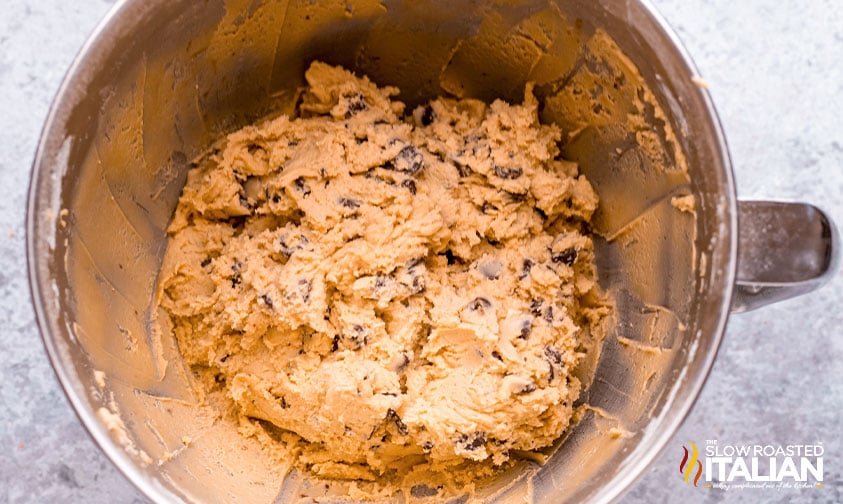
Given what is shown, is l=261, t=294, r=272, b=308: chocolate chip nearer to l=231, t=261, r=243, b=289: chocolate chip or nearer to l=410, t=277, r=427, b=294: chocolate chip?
l=231, t=261, r=243, b=289: chocolate chip

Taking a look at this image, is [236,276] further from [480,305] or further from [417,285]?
[480,305]

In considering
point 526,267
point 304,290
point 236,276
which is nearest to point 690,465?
point 526,267

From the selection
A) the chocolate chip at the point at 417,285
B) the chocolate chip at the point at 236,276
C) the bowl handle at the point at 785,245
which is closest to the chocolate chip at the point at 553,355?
the chocolate chip at the point at 417,285

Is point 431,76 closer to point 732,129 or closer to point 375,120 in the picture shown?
point 375,120

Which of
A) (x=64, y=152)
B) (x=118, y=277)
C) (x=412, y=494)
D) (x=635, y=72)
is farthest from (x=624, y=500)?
(x=64, y=152)

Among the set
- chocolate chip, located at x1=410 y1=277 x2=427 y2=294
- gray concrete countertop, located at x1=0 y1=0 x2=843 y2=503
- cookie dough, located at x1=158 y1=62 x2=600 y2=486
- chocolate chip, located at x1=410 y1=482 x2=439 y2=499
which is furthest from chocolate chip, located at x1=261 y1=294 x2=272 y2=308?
gray concrete countertop, located at x1=0 y1=0 x2=843 y2=503

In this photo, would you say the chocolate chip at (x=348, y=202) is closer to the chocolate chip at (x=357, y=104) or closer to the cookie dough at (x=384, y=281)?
the cookie dough at (x=384, y=281)

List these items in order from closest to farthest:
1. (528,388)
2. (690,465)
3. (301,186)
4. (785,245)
Answer: (785,245), (528,388), (301,186), (690,465)
